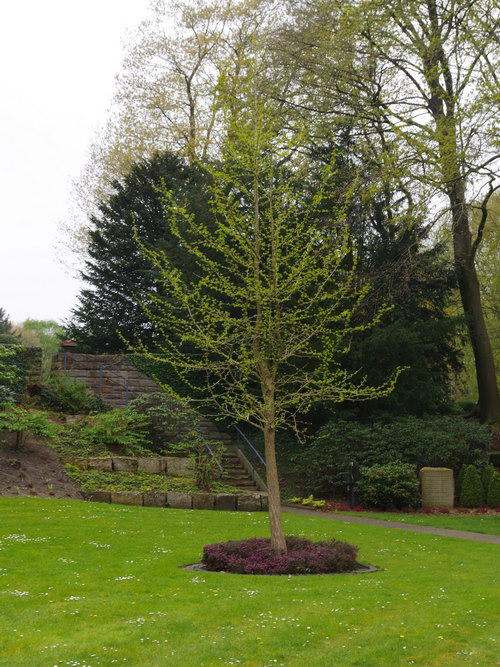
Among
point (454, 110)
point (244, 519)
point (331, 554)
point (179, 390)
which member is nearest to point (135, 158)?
point (179, 390)

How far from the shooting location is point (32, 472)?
1689 cm

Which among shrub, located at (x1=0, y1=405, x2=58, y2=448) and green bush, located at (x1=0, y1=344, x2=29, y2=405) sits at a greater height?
green bush, located at (x1=0, y1=344, x2=29, y2=405)

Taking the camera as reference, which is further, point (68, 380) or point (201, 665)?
point (68, 380)

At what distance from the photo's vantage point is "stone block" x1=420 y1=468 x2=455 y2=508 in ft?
60.9

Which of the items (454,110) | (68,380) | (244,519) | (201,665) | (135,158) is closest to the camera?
(201,665)

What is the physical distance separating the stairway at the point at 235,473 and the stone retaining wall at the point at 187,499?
2.31 meters

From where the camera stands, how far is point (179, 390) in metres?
25.4

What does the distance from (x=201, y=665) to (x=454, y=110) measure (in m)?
18.8

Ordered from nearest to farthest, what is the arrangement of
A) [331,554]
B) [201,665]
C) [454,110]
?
[201,665]
[331,554]
[454,110]

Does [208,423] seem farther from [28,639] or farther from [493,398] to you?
[28,639]

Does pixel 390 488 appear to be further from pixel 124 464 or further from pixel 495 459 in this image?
pixel 124 464

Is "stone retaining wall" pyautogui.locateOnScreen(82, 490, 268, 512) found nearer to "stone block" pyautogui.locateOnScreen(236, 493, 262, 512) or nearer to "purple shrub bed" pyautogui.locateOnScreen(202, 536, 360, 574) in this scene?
"stone block" pyautogui.locateOnScreen(236, 493, 262, 512)

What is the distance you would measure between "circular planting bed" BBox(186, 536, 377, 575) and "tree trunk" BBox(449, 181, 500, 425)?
14.5 metres

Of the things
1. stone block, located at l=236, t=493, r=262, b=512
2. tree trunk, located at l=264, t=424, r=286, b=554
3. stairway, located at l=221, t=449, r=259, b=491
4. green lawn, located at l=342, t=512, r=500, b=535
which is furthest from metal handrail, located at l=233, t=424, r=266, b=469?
tree trunk, located at l=264, t=424, r=286, b=554
